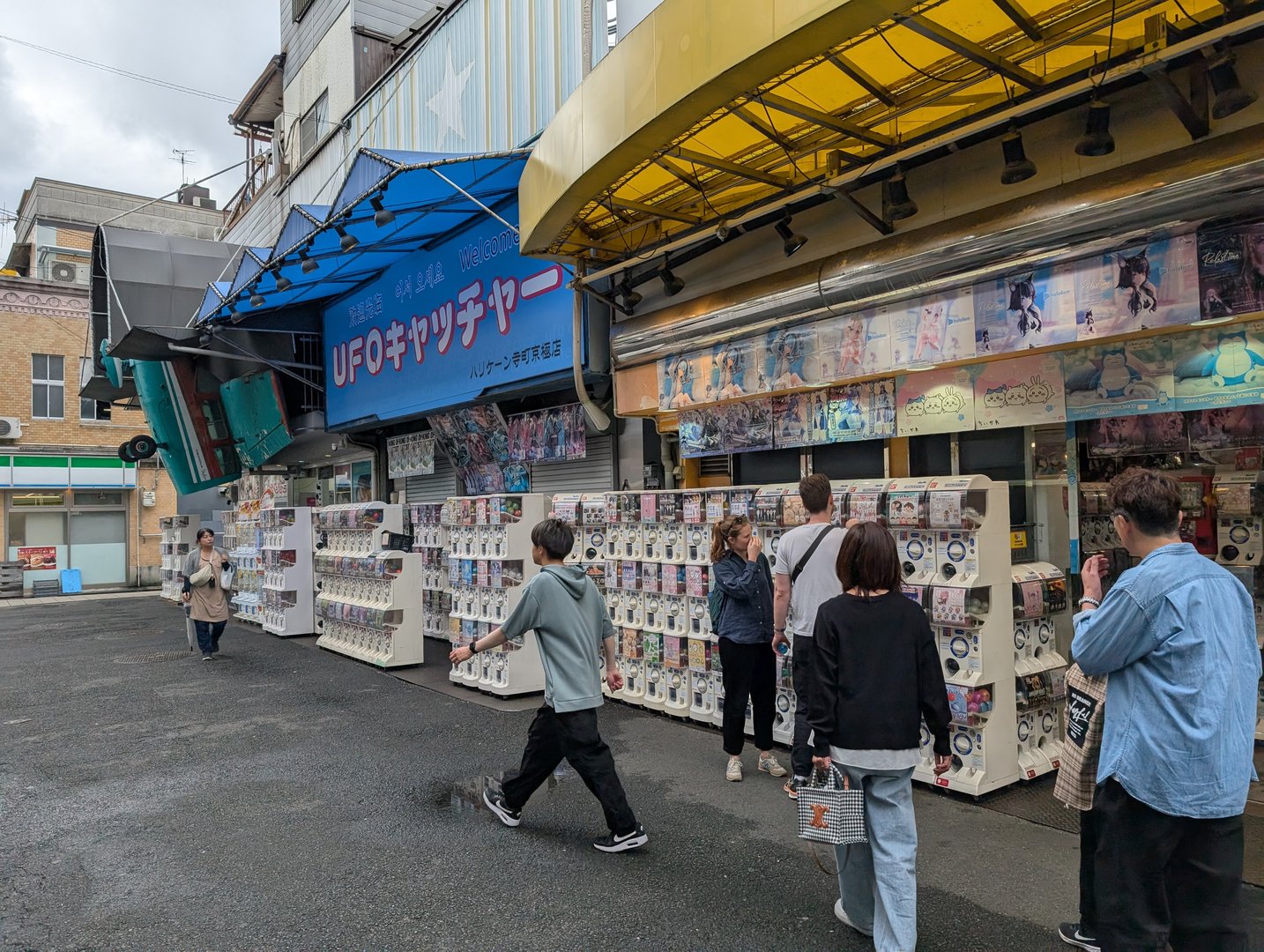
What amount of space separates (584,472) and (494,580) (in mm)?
2975

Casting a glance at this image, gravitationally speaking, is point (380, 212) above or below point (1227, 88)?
above

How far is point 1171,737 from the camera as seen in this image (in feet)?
9.46

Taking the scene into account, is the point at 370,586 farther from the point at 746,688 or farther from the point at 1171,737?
the point at 1171,737

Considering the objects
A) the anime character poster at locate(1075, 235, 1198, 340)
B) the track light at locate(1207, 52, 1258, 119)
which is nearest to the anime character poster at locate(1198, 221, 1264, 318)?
the anime character poster at locate(1075, 235, 1198, 340)

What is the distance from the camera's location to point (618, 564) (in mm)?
8531

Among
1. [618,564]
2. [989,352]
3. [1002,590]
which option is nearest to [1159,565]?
[1002,590]

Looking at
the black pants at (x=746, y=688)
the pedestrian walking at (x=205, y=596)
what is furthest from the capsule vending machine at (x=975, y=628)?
the pedestrian walking at (x=205, y=596)

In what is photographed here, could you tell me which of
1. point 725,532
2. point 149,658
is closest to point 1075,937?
point 725,532

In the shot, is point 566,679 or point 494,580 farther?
point 494,580

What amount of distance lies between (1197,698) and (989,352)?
13.1 feet

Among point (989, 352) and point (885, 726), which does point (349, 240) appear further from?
point (885, 726)

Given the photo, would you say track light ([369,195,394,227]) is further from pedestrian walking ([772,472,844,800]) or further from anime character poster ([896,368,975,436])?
pedestrian walking ([772,472,844,800])

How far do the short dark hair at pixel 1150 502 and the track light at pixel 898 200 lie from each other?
425 cm

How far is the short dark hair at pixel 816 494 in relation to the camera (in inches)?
215
